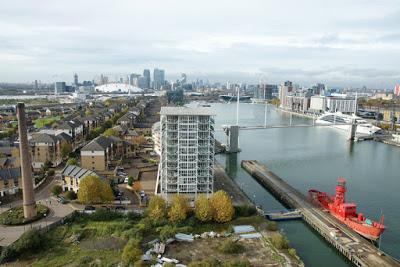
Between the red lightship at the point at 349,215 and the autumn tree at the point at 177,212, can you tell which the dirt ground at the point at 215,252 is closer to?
the autumn tree at the point at 177,212

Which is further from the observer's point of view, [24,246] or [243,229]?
[243,229]

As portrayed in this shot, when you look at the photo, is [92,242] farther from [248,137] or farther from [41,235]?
[248,137]

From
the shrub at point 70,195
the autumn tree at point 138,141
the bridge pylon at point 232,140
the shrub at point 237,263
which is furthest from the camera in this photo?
the bridge pylon at point 232,140

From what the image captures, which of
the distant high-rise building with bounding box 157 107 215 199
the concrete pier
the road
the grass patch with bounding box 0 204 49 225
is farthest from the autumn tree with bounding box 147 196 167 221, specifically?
the concrete pier

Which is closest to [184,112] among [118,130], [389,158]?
[118,130]

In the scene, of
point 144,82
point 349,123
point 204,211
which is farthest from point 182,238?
point 144,82

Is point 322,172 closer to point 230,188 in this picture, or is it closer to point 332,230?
point 230,188

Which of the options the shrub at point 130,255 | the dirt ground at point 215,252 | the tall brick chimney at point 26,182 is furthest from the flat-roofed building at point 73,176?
the dirt ground at point 215,252
